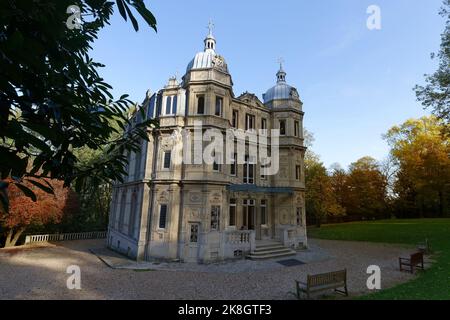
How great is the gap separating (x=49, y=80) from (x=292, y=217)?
2225cm

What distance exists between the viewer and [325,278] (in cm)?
1041

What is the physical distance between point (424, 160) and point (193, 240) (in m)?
41.7

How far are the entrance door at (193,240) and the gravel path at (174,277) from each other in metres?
0.82

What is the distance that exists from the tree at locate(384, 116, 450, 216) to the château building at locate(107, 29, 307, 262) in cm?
2946

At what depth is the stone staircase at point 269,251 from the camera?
17.9 meters

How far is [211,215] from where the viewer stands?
1753 cm

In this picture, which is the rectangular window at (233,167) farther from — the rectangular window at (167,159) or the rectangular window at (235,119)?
the rectangular window at (167,159)

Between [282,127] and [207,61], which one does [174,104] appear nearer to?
[207,61]

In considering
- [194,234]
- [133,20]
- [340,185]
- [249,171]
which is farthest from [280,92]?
[340,185]

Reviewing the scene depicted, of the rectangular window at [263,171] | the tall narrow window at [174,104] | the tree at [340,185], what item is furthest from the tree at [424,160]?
the tall narrow window at [174,104]

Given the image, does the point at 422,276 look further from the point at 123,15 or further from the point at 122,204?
the point at 122,204

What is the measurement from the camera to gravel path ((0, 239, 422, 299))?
10.7 m

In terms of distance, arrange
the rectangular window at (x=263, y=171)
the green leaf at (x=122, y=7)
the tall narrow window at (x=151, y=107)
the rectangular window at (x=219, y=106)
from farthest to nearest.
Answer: the rectangular window at (x=263, y=171)
the tall narrow window at (x=151, y=107)
the rectangular window at (x=219, y=106)
the green leaf at (x=122, y=7)

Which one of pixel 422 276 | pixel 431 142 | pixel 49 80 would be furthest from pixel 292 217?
Answer: pixel 431 142
